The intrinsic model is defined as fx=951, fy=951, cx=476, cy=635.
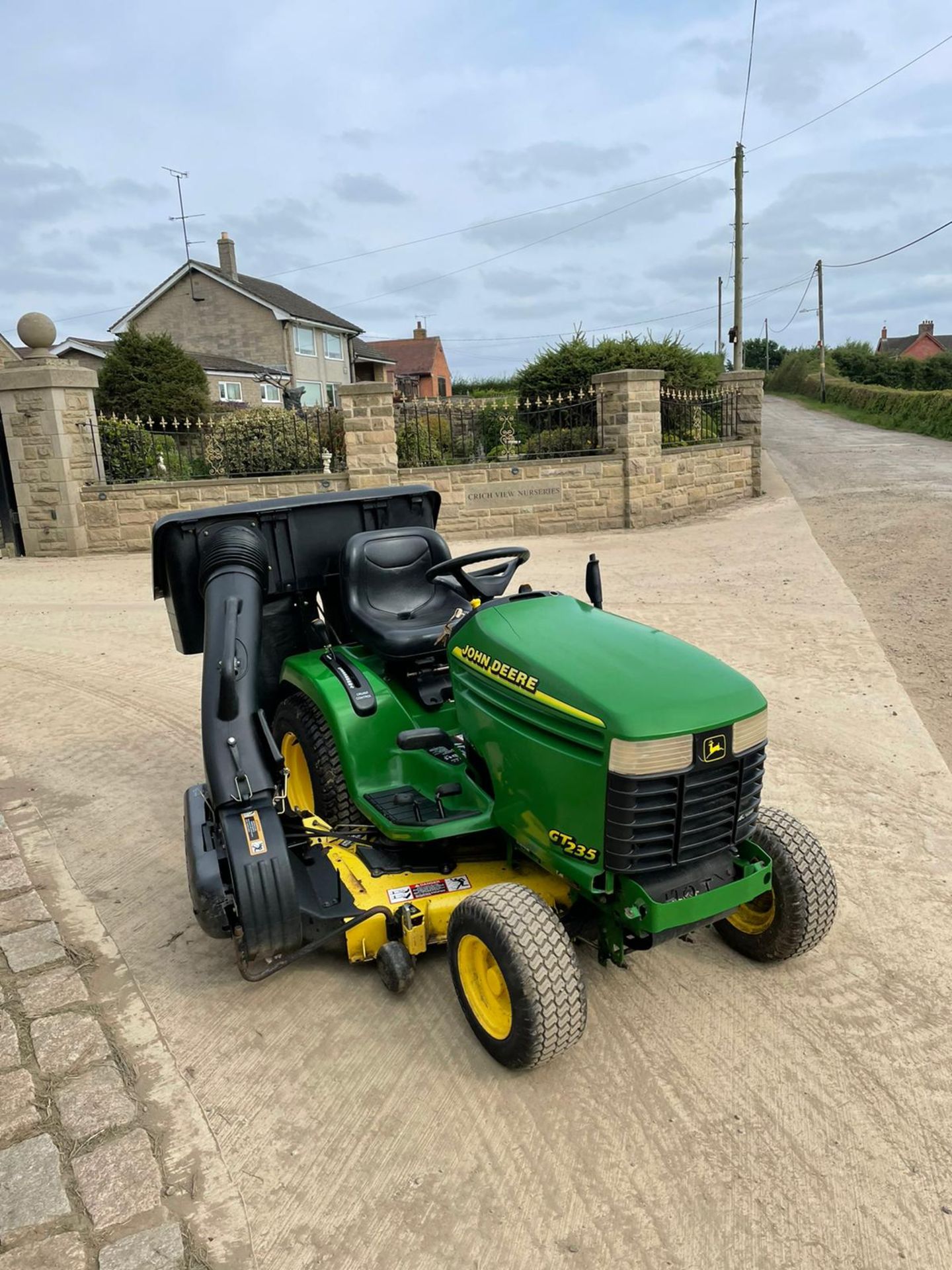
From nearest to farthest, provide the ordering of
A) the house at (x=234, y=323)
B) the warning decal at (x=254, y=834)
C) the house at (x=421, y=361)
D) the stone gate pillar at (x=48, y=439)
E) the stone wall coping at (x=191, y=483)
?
the warning decal at (x=254, y=834) < the stone gate pillar at (x=48, y=439) < the stone wall coping at (x=191, y=483) < the house at (x=234, y=323) < the house at (x=421, y=361)

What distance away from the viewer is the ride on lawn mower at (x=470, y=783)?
263 cm

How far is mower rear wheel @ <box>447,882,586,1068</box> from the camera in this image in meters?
2.59

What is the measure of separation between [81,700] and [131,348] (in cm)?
2096

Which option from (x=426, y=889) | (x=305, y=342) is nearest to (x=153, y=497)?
(x=426, y=889)

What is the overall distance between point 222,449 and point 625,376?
18.2 ft

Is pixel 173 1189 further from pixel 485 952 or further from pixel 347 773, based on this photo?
pixel 347 773

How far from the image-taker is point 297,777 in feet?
14.0

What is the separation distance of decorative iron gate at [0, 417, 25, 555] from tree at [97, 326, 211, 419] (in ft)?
39.6

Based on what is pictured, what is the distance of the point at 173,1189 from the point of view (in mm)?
2410

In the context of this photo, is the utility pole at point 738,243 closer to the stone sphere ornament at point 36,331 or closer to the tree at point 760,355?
the stone sphere ornament at point 36,331

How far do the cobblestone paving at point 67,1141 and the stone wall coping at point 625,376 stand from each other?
10.9m

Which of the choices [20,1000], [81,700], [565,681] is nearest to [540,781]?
[565,681]

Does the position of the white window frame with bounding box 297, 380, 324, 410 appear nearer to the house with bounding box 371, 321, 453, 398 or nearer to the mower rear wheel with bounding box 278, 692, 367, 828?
the house with bounding box 371, 321, 453, 398

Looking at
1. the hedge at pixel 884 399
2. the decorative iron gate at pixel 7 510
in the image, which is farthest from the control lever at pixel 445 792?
the hedge at pixel 884 399
